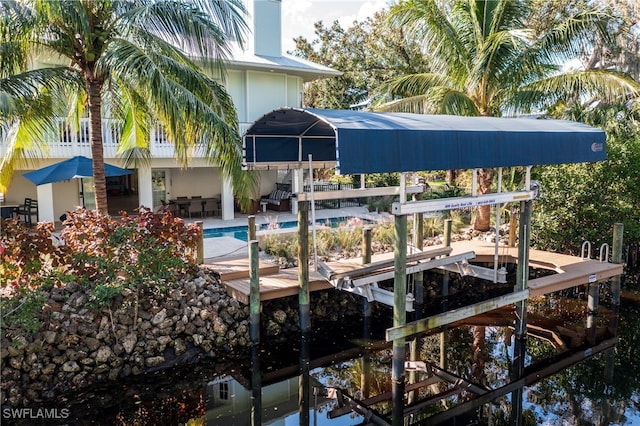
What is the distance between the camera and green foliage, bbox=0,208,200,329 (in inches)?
324

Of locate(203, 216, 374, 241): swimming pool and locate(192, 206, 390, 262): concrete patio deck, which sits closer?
locate(192, 206, 390, 262): concrete patio deck

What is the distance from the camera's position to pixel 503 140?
855 centimetres

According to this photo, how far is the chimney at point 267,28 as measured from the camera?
21.2 meters

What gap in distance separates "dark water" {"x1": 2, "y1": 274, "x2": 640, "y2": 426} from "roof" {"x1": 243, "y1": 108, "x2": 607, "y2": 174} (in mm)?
3814

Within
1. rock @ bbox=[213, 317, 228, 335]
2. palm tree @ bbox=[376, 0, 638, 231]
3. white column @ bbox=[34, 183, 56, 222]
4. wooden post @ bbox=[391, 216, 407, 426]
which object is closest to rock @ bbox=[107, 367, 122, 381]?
rock @ bbox=[213, 317, 228, 335]

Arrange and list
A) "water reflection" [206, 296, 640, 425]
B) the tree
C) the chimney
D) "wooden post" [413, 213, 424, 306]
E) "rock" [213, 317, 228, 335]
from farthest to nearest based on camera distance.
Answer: the tree
the chimney
"wooden post" [413, 213, 424, 306]
"rock" [213, 317, 228, 335]
"water reflection" [206, 296, 640, 425]

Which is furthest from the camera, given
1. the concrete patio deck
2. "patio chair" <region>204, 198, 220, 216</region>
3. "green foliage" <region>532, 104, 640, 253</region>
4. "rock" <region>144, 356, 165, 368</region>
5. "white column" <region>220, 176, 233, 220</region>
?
"patio chair" <region>204, 198, 220, 216</region>

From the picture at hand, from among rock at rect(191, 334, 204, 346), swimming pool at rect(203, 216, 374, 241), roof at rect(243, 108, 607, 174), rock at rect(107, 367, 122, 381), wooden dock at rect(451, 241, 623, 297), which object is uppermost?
roof at rect(243, 108, 607, 174)

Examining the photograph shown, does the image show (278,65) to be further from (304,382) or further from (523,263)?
(304,382)

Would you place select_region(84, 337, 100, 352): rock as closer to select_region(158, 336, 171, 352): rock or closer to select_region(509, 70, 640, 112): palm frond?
select_region(158, 336, 171, 352): rock

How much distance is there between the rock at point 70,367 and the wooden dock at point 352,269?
2.95 metres

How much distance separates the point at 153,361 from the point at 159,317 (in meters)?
0.78

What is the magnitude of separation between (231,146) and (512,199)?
5367mm

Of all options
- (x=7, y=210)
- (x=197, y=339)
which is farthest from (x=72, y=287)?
(x=7, y=210)
